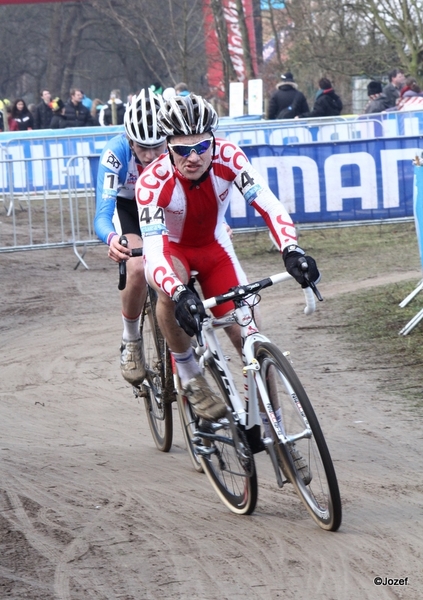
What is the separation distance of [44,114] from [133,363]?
73.0 ft

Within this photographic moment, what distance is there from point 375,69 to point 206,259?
84.9ft

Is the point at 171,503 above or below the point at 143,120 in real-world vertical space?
below

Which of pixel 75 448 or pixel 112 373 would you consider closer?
pixel 75 448

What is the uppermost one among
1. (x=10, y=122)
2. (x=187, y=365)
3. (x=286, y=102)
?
(x=10, y=122)

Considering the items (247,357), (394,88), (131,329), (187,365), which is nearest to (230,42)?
(394,88)

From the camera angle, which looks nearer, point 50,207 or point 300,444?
point 300,444

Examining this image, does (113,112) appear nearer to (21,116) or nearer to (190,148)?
(21,116)

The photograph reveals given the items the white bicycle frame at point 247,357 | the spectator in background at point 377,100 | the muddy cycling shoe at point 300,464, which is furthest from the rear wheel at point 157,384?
the spectator in background at point 377,100

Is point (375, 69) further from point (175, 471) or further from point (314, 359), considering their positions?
point (175, 471)

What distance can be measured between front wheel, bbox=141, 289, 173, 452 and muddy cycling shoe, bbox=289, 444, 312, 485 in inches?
66.3

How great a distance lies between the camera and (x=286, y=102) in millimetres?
22516

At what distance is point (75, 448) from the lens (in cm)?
645

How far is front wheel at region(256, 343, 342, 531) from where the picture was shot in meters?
4.40

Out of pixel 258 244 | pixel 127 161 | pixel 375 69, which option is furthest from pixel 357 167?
pixel 375 69
